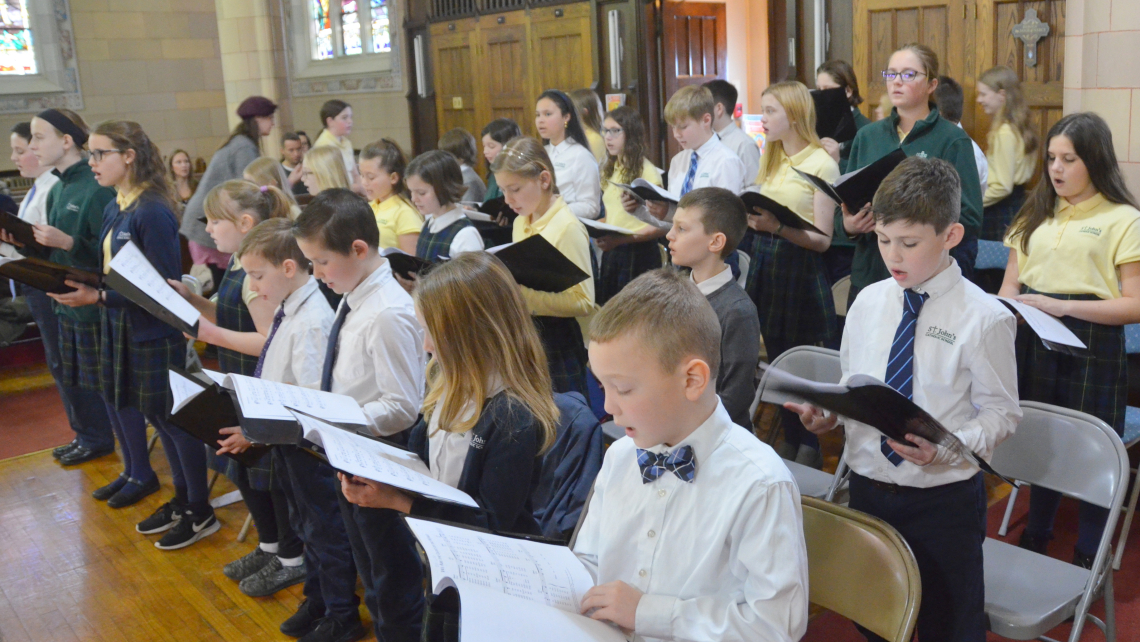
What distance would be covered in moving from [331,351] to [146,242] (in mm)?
1241

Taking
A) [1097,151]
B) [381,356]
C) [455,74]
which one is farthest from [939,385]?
[455,74]

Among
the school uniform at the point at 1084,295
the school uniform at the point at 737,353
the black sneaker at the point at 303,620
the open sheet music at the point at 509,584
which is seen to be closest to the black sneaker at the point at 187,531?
the black sneaker at the point at 303,620

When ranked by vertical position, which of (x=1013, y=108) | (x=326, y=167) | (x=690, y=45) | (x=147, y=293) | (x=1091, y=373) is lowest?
(x=1091, y=373)

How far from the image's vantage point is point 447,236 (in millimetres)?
3334

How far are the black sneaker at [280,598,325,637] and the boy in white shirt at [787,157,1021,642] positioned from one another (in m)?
1.58

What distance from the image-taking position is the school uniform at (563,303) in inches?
115

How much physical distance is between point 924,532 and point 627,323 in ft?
2.79

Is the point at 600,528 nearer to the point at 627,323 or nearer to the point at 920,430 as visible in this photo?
the point at 627,323

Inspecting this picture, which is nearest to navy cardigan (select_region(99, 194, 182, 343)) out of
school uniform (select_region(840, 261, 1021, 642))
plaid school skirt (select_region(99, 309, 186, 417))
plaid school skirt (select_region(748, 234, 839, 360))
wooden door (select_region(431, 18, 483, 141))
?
plaid school skirt (select_region(99, 309, 186, 417))

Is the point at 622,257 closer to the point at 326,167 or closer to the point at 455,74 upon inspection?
the point at 326,167

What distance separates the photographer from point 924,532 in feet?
5.85

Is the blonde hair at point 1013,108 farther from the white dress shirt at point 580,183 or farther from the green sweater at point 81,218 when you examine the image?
the green sweater at point 81,218

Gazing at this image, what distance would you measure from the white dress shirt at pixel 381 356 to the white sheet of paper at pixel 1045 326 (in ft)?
4.66

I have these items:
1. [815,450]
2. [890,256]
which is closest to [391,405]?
[890,256]
